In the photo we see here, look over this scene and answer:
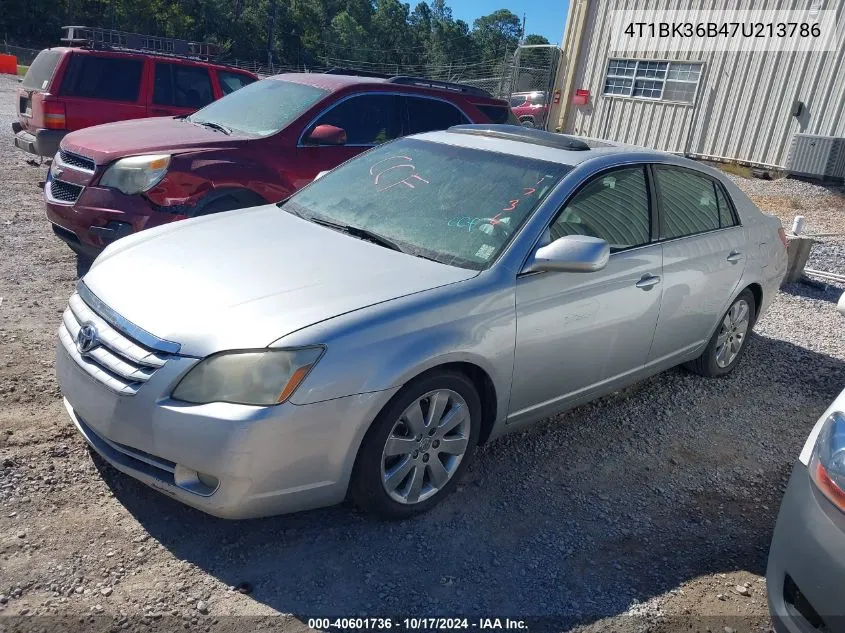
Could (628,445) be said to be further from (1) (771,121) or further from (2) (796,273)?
(1) (771,121)

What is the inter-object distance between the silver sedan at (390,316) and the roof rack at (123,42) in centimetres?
A: 619

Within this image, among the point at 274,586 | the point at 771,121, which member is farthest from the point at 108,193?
the point at 771,121

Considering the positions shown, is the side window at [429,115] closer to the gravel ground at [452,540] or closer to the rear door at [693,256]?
the rear door at [693,256]

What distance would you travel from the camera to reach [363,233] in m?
3.59

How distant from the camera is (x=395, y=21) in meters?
90.2

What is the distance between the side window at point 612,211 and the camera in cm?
360

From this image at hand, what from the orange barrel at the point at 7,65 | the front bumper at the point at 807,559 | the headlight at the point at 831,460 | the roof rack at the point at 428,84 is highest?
the roof rack at the point at 428,84

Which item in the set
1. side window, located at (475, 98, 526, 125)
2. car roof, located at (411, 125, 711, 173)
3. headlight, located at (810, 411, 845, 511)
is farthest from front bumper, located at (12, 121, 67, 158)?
headlight, located at (810, 411, 845, 511)

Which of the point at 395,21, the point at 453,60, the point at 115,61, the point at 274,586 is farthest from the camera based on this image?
the point at 395,21

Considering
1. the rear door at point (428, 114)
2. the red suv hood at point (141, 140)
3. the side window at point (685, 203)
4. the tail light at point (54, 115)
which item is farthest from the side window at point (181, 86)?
the side window at point (685, 203)

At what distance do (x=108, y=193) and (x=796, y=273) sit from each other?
22.7 feet

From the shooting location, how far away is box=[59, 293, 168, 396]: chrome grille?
268cm

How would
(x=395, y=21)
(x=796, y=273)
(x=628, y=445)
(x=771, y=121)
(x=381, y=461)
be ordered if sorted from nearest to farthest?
(x=381, y=461) < (x=628, y=445) < (x=796, y=273) < (x=771, y=121) < (x=395, y=21)

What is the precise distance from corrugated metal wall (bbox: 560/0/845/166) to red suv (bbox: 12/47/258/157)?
12491 mm
